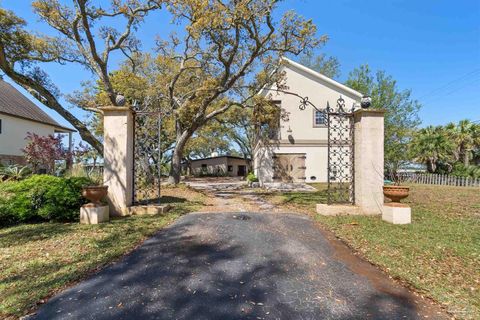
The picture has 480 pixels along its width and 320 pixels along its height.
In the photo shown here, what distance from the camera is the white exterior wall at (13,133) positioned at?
17.0 m

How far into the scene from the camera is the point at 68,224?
19.8ft

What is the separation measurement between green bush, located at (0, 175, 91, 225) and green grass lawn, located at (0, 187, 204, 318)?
0.32 metres

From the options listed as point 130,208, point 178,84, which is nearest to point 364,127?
point 130,208

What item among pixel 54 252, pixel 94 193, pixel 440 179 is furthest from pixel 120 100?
pixel 440 179

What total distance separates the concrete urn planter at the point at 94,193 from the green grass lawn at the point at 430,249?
17.1ft

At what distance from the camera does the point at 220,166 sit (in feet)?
116

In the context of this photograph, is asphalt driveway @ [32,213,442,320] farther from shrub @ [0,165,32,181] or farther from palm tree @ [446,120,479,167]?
palm tree @ [446,120,479,167]

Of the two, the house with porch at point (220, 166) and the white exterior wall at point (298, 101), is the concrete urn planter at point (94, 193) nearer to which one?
the white exterior wall at point (298, 101)

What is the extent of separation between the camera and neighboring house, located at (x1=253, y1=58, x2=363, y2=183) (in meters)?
16.6

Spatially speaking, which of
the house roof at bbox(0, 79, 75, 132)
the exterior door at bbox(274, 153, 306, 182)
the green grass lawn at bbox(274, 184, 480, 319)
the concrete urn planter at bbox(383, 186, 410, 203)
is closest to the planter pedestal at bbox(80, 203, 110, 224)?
the green grass lawn at bbox(274, 184, 480, 319)

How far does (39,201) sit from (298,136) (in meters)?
13.7

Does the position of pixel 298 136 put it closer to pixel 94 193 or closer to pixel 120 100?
pixel 120 100

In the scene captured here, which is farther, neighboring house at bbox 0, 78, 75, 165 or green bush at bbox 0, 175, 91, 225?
neighboring house at bbox 0, 78, 75, 165

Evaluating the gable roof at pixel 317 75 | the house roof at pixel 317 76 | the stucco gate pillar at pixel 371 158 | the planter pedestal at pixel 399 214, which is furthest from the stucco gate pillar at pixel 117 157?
the gable roof at pixel 317 75
